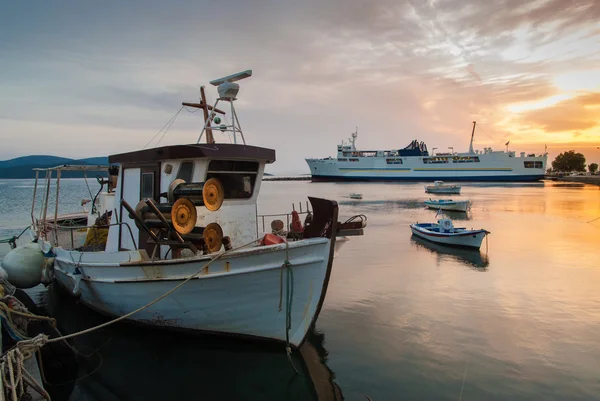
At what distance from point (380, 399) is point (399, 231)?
18991 millimetres

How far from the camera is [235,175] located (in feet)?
26.9

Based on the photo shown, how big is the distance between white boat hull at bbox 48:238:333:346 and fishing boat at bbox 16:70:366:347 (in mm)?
18

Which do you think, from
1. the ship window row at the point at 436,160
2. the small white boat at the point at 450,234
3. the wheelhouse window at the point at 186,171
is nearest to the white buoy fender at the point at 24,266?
the wheelhouse window at the point at 186,171

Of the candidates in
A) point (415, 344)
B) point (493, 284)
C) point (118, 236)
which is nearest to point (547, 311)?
point (493, 284)

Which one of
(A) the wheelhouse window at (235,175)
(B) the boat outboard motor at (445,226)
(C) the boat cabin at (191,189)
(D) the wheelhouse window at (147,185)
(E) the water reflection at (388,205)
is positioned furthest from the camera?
(E) the water reflection at (388,205)

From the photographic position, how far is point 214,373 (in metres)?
6.62

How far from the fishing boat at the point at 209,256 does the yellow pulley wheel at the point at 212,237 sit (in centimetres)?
2

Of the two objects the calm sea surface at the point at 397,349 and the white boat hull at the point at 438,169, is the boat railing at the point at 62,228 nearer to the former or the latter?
the calm sea surface at the point at 397,349

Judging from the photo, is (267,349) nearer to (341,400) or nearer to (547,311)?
(341,400)

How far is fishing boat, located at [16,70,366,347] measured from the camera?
623cm

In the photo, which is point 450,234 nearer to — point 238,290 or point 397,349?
point 397,349

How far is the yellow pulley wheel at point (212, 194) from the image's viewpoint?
628cm

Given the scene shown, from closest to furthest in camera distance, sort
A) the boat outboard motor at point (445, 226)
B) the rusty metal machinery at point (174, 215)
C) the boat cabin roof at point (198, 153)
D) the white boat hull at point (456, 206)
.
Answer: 1. the rusty metal machinery at point (174, 215)
2. the boat cabin roof at point (198, 153)
3. the boat outboard motor at point (445, 226)
4. the white boat hull at point (456, 206)

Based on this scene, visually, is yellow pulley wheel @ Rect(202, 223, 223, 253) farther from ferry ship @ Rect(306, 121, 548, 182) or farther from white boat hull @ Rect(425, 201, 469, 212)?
ferry ship @ Rect(306, 121, 548, 182)
